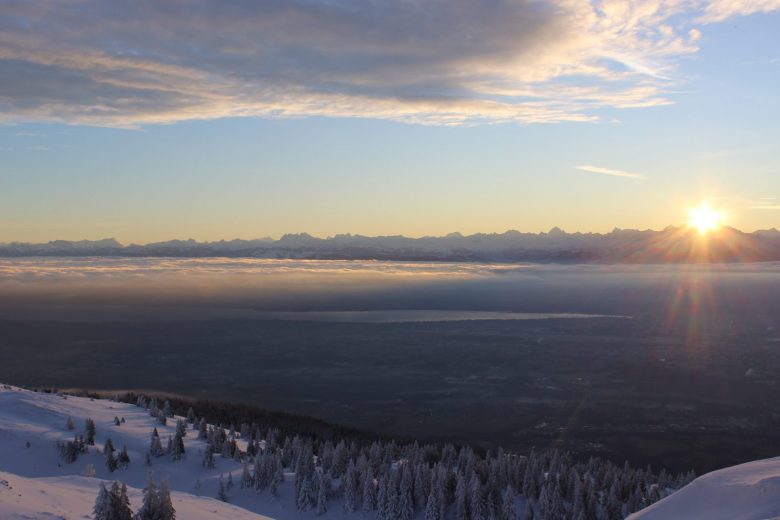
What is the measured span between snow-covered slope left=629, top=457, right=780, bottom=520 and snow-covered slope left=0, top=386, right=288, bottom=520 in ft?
73.0

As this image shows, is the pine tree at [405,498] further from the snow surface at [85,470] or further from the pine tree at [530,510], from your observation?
the pine tree at [530,510]

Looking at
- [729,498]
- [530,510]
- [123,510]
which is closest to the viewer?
[729,498]

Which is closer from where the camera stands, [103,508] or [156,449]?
[103,508]

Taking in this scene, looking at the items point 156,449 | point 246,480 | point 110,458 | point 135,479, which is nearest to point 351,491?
point 246,480

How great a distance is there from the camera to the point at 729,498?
2316 cm

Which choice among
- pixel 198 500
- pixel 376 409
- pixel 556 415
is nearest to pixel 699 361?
pixel 556 415

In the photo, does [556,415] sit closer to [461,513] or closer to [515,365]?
[515,365]

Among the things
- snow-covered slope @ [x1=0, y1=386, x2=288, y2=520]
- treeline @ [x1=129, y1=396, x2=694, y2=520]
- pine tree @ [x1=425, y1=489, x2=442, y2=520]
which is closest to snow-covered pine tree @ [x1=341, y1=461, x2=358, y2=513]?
treeline @ [x1=129, y1=396, x2=694, y2=520]

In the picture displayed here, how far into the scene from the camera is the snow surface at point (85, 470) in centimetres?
3030

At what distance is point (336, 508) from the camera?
55719 mm

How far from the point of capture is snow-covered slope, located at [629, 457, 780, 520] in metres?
21.3

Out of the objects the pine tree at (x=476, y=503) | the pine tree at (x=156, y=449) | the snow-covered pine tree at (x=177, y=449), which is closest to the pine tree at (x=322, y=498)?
the pine tree at (x=476, y=503)

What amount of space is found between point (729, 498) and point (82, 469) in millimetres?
53108

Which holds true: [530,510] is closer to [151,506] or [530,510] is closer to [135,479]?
[135,479]
